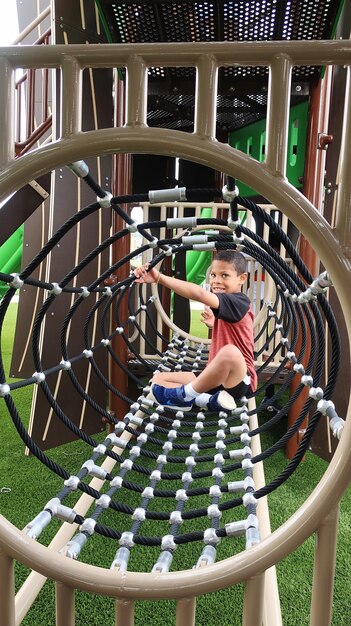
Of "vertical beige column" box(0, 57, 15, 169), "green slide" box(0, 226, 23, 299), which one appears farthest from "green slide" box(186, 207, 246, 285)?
"vertical beige column" box(0, 57, 15, 169)

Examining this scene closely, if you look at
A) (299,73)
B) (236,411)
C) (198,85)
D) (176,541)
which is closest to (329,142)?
(299,73)

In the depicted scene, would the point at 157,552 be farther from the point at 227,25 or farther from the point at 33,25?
the point at 33,25

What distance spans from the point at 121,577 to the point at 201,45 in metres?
0.61

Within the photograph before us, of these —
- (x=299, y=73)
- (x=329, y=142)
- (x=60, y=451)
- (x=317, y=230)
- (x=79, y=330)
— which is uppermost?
(x=299, y=73)

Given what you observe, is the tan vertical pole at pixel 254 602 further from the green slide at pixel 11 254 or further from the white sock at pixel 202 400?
the green slide at pixel 11 254

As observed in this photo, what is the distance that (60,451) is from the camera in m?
1.85

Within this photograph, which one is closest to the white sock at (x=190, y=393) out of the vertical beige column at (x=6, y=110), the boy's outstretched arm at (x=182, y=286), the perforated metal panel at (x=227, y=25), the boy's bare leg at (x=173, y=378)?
the boy's bare leg at (x=173, y=378)

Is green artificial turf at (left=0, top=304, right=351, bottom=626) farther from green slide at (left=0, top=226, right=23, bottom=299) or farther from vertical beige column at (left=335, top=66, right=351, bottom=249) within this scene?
green slide at (left=0, top=226, right=23, bottom=299)

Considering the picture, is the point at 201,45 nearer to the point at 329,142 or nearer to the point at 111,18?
the point at 329,142

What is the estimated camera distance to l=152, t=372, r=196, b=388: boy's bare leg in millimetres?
1665

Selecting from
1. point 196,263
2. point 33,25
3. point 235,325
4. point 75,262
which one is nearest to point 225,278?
point 235,325

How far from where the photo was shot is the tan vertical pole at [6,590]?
0.54 meters

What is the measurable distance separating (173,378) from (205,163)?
49.6 inches

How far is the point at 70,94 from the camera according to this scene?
518 mm
